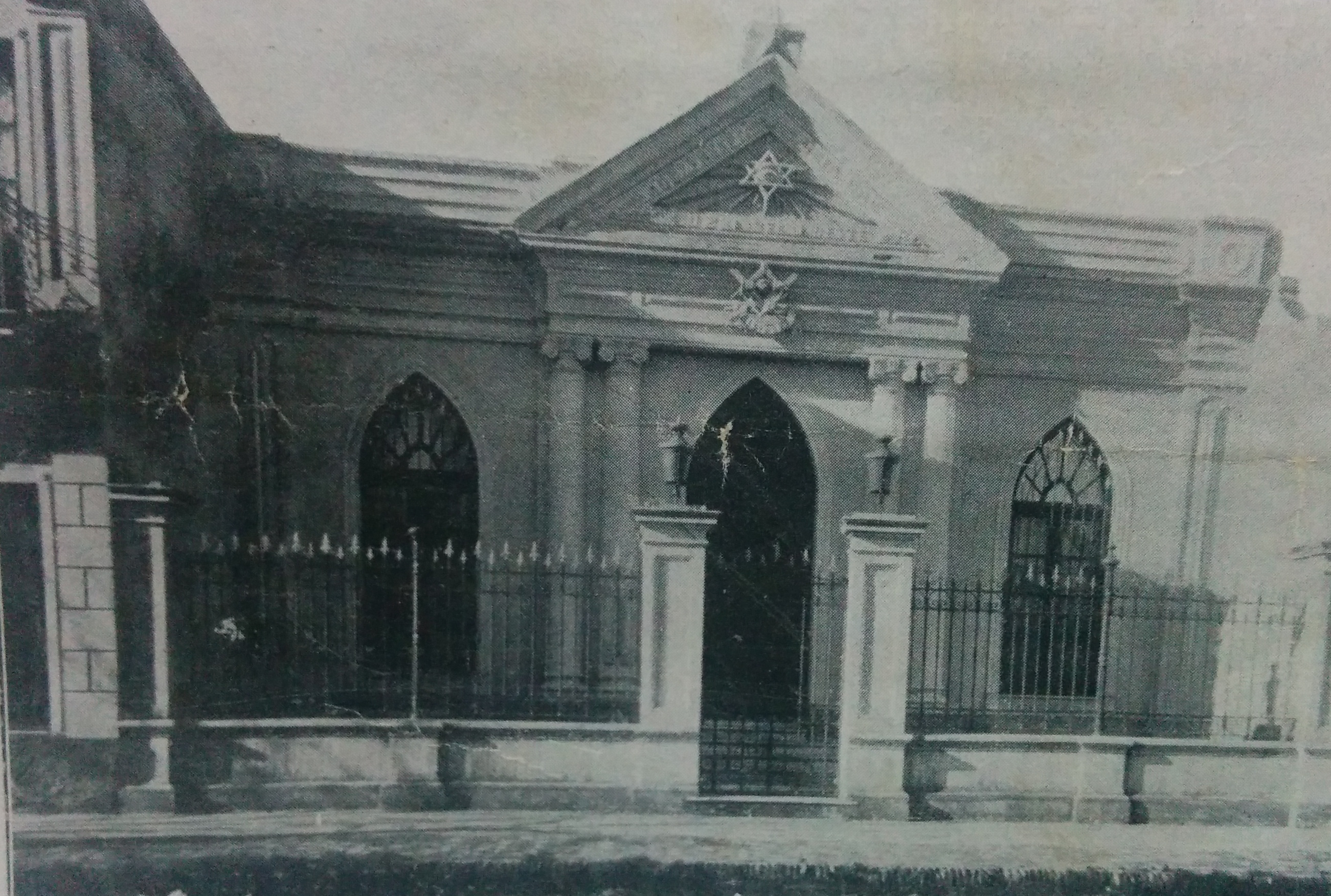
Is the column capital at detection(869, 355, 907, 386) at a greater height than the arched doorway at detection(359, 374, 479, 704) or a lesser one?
greater

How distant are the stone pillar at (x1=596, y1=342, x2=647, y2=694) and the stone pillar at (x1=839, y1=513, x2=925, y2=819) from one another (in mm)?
2402

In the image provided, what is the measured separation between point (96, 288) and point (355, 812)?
4361mm

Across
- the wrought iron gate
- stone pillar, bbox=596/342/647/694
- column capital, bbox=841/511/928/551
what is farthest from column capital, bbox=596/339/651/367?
column capital, bbox=841/511/928/551

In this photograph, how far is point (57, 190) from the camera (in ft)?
17.4

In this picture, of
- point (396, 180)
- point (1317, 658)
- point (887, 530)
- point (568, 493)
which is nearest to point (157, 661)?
point (568, 493)

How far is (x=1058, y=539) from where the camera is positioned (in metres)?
8.20

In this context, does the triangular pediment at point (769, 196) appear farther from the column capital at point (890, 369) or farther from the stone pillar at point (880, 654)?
the stone pillar at point (880, 654)

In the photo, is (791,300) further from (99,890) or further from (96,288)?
(99,890)

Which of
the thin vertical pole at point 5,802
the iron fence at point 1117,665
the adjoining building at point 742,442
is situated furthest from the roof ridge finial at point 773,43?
the thin vertical pole at point 5,802

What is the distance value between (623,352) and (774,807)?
14.1ft

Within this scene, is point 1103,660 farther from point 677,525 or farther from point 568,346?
point 568,346

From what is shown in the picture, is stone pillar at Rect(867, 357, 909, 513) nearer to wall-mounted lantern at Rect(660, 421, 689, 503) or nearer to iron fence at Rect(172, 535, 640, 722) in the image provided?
wall-mounted lantern at Rect(660, 421, 689, 503)

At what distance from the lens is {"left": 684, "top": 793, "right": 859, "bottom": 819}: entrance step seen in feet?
18.4

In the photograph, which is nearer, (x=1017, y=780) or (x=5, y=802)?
(x=5, y=802)
